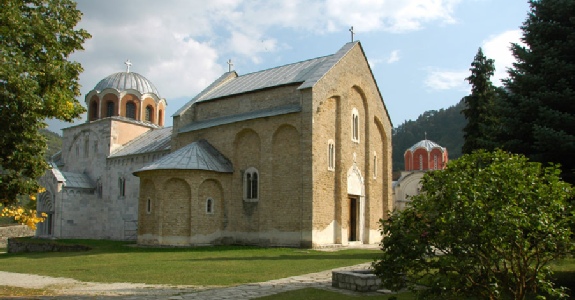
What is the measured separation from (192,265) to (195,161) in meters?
9.26

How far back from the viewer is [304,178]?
23.0m

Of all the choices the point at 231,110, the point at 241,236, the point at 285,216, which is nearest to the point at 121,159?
the point at 231,110

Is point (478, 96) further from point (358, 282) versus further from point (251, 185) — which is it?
point (358, 282)

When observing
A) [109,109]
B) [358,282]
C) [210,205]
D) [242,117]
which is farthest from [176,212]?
[109,109]

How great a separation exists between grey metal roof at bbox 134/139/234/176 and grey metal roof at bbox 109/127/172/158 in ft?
20.1

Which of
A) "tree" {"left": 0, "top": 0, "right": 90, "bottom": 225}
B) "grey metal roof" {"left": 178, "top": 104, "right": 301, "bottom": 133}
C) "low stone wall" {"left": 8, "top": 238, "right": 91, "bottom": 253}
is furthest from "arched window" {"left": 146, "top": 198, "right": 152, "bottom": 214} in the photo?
"tree" {"left": 0, "top": 0, "right": 90, "bottom": 225}

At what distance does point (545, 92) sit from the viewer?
12773 millimetres

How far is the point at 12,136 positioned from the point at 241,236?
50.8ft

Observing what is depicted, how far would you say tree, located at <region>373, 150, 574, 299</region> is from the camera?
736 centimetres

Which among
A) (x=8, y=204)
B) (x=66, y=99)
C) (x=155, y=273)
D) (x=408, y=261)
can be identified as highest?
(x=66, y=99)

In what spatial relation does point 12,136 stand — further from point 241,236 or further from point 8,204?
point 241,236

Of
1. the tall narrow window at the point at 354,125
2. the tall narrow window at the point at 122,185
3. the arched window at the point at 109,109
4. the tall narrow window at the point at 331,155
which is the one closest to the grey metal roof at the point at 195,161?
the tall narrow window at the point at 331,155

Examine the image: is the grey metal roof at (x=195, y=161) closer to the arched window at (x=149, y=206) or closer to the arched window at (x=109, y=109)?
the arched window at (x=149, y=206)

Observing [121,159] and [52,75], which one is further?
[121,159]
